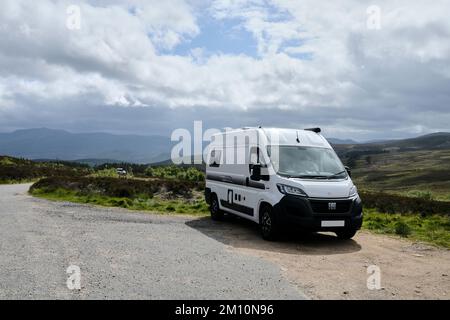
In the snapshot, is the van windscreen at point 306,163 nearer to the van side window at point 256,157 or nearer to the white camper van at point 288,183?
the white camper van at point 288,183

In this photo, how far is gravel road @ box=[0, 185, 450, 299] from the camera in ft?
21.6

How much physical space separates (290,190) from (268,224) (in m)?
1.17

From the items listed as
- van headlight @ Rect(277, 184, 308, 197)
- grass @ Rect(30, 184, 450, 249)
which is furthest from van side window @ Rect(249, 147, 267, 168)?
grass @ Rect(30, 184, 450, 249)

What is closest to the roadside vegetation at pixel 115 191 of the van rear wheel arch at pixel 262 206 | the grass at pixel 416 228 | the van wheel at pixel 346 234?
the grass at pixel 416 228

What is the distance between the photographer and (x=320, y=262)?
29.3ft

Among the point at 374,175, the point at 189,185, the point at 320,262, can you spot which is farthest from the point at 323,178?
the point at 374,175

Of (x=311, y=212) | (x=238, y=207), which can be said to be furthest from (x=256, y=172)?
(x=238, y=207)

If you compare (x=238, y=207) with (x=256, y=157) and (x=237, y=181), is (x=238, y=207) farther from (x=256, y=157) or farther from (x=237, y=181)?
(x=256, y=157)

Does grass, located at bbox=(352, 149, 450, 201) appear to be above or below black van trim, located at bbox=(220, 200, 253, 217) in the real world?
below

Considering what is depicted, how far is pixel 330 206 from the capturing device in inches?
413

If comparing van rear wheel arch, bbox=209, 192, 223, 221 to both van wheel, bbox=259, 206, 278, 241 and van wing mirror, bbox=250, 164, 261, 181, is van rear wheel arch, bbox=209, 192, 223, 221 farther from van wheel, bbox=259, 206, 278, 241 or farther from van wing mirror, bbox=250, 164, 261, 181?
van wing mirror, bbox=250, 164, 261, 181

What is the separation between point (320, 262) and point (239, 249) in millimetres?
1993

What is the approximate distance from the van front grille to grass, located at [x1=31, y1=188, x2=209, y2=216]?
758 centimetres
